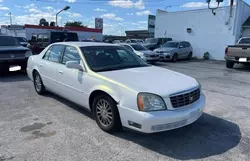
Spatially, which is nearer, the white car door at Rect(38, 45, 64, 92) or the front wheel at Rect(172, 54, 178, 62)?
the white car door at Rect(38, 45, 64, 92)

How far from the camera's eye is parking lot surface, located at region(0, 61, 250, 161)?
308 centimetres

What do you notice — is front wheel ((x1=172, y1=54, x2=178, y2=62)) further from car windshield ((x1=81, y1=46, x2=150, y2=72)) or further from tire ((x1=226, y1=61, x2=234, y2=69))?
car windshield ((x1=81, y1=46, x2=150, y2=72))

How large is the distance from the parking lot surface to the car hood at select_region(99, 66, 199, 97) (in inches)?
33.8

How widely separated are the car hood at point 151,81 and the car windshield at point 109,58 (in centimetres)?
25

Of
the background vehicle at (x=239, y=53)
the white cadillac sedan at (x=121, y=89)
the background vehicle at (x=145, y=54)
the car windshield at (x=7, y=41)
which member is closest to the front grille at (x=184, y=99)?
the white cadillac sedan at (x=121, y=89)

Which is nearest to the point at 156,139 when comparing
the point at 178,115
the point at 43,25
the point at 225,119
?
the point at 178,115

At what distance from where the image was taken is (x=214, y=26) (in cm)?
1903

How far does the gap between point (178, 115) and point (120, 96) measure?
2.99 ft

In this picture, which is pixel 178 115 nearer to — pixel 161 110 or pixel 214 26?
pixel 161 110

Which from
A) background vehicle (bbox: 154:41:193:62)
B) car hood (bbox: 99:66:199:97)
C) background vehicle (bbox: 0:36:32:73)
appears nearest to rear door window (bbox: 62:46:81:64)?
car hood (bbox: 99:66:199:97)

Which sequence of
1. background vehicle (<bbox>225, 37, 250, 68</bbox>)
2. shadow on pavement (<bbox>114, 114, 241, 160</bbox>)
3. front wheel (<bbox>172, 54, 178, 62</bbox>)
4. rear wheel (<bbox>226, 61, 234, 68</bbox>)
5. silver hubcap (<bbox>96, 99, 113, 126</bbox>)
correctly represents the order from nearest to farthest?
shadow on pavement (<bbox>114, 114, 241, 160</bbox>) < silver hubcap (<bbox>96, 99, 113, 126</bbox>) < background vehicle (<bbox>225, 37, 250, 68</bbox>) < rear wheel (<bbox>226, 61, 234, 68</bbox>) < front wheel (<bbox>172, 54, 178, 62</bbox>)

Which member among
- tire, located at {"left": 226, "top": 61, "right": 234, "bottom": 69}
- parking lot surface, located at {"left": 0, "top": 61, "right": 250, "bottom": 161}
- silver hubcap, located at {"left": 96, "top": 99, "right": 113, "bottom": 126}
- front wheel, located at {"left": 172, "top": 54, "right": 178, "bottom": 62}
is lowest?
parking lot surface, located at {"left": 0, "top": 61, "right": 250, "bottom": 161}

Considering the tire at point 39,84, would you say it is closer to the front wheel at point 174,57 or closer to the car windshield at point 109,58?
the car windshield at point 109,58

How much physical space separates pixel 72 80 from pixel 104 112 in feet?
3.58
